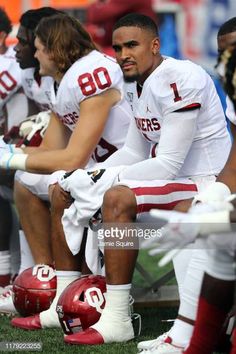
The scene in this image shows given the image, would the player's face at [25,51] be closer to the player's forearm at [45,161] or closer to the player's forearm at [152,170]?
the player's forearm at [45,161]

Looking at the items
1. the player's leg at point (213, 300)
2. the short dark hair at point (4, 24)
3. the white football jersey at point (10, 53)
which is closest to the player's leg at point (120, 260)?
the player's leg at point (213, 300)

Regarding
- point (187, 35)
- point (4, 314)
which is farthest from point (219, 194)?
point (187, 35)

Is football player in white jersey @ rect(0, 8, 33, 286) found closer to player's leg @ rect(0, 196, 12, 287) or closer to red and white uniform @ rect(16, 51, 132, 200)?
player's leg @ rect(0, 196, 12, 287)

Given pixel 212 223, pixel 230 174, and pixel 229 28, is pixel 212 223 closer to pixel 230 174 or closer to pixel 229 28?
pixel 230 174

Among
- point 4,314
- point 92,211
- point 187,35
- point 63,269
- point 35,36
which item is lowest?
point 187,35

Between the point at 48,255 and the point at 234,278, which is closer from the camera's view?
the point at 234,278

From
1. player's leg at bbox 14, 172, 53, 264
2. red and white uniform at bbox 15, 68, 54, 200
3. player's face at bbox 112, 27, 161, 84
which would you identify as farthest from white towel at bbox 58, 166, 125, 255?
red and white uniform at bbox 15, 68, 54, 200

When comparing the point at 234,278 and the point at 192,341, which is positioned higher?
the point at 234,278

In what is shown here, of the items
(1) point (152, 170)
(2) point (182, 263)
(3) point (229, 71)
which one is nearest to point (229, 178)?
(2) point (182, 263)

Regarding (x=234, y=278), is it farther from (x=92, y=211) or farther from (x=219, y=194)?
(x=92, y=211)

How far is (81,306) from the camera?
484 cm

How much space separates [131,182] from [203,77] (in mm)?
622

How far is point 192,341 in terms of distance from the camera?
3744 millimetres

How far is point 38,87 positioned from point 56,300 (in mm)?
1572
